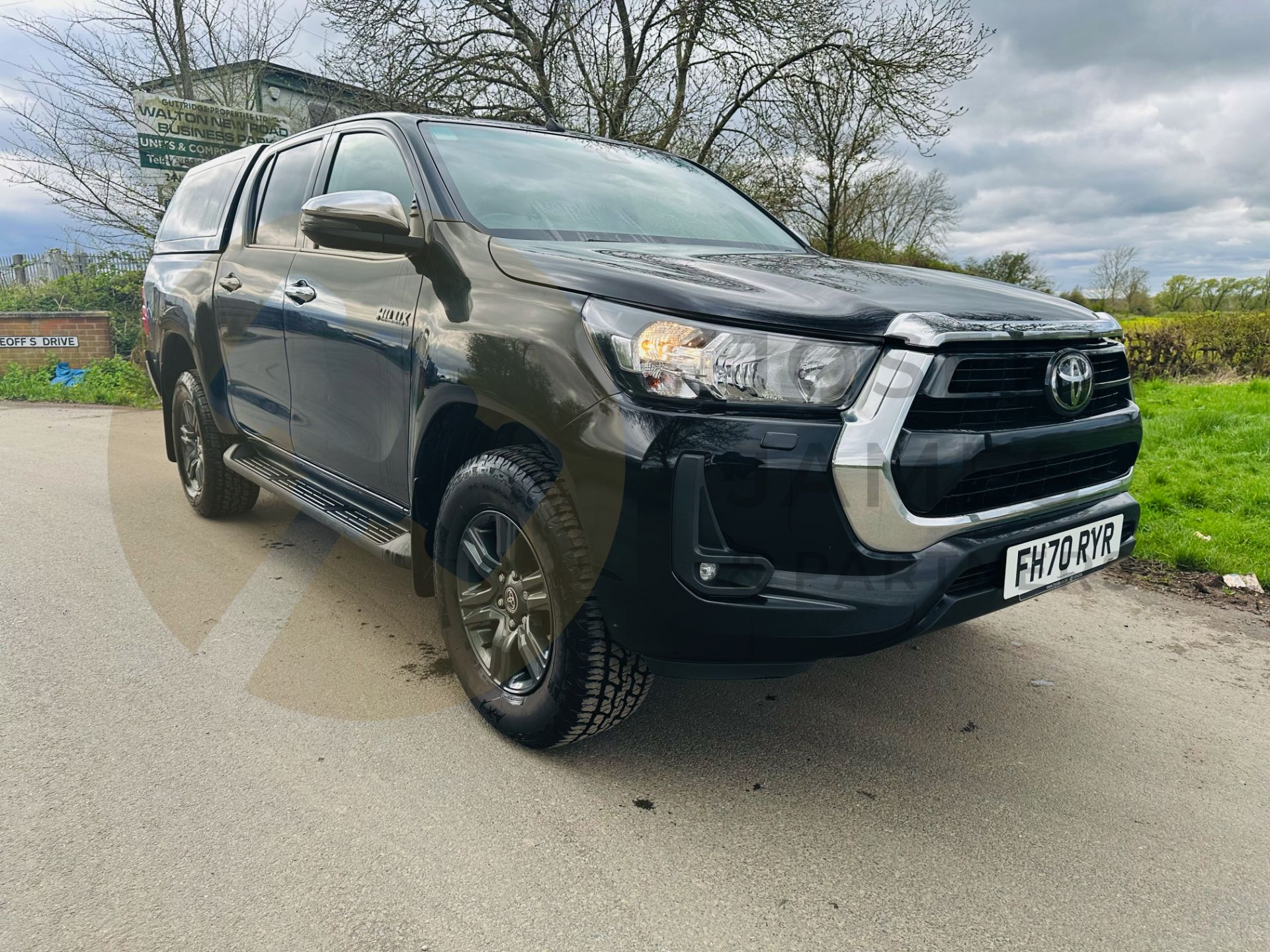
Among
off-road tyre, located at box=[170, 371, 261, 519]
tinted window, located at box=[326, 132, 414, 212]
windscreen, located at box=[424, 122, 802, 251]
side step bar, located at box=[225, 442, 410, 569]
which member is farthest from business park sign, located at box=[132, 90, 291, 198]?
windscreen, located at box=[424, 122, 802, 251]

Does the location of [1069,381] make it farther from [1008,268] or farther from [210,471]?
[1008,268]

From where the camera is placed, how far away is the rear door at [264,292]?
12.1 ft

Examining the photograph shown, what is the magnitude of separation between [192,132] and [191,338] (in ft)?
36.8

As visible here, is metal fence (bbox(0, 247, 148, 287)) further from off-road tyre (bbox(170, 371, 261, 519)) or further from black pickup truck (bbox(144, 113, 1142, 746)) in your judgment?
black pickup truck (bbox(144, 113, 1142, 746))

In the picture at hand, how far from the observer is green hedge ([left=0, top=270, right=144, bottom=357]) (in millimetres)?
15195

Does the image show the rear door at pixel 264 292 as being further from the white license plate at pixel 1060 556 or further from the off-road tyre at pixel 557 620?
the white license plate at pixel 1060 556

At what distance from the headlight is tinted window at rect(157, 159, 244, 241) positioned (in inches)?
132

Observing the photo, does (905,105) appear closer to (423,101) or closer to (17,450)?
(423,101)

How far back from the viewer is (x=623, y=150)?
3.74 m

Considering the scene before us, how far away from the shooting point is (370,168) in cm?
326

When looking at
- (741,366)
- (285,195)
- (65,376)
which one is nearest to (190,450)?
(285,195)

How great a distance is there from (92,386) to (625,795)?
44.6 feet

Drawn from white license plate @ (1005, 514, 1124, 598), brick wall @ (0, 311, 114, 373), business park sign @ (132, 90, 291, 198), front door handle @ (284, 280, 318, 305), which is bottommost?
white license plate @ (1005, 514, 1124, 598)

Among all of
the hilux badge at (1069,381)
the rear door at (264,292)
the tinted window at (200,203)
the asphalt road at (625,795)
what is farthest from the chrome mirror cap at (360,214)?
the tinted window at (200,203)
